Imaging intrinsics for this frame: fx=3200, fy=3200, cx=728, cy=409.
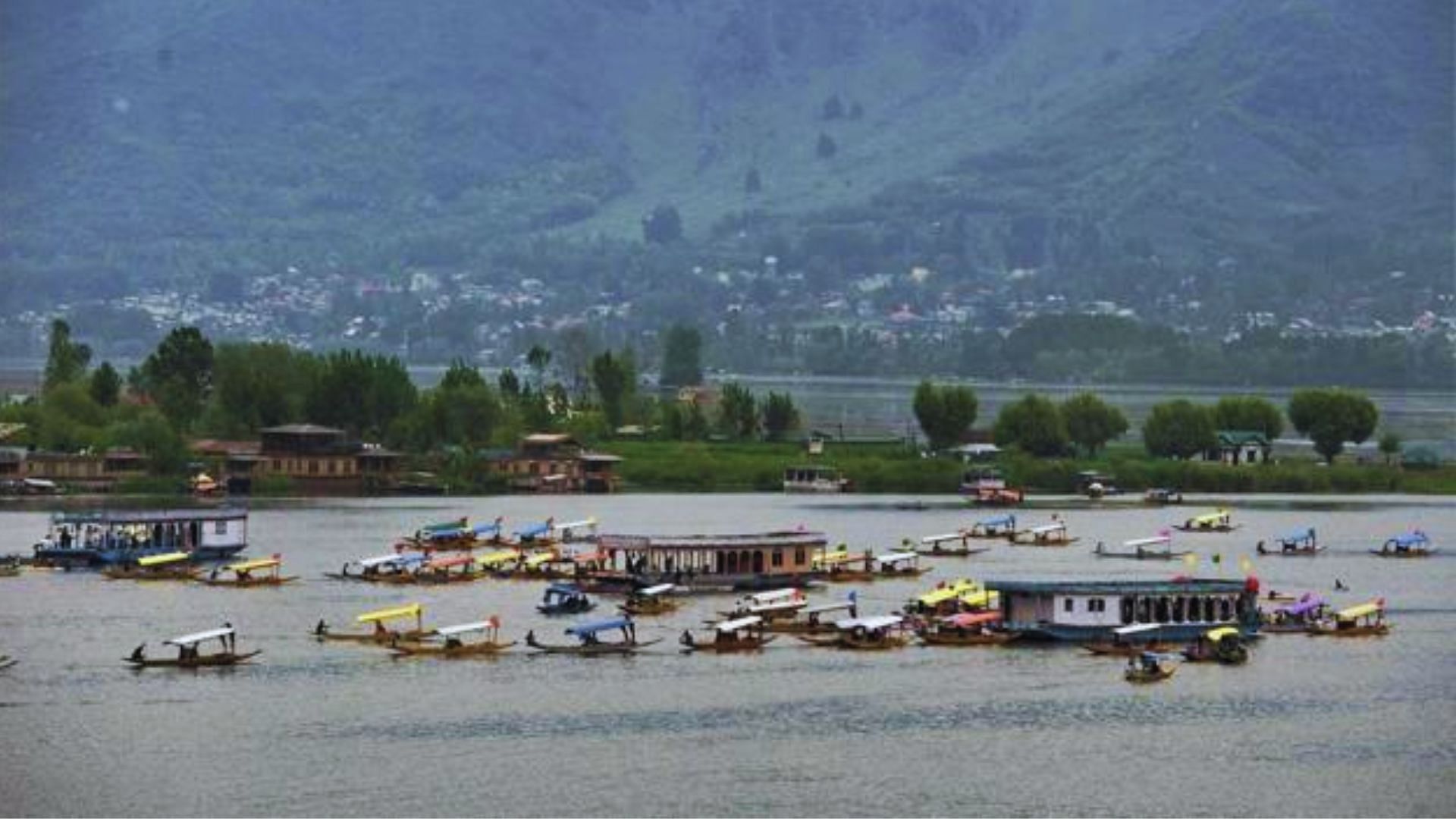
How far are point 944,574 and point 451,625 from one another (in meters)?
18.9

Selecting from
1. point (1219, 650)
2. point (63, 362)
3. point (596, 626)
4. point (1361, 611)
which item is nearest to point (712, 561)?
point (596, 626)

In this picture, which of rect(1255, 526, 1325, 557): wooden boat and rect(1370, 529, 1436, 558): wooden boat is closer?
rect(1255, 526, 1325, 557): wooden boat

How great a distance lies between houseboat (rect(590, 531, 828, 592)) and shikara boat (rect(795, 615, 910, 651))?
34.0ft

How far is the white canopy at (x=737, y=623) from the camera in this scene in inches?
2862

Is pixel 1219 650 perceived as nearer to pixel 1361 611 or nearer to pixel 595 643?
pixel 1361 611

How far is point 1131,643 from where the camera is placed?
72.8m

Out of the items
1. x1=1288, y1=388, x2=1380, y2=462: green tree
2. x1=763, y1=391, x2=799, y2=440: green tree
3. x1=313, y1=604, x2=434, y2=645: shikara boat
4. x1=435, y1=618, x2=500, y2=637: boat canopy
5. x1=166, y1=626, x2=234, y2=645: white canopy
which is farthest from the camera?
x1=763, y1=391, x2=799, y2=440: green tree

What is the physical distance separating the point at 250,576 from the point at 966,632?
23.8 meters

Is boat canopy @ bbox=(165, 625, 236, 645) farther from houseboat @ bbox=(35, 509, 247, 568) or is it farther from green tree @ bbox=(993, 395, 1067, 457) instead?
green tree @ bbox=(993, 395, 1067, 457)

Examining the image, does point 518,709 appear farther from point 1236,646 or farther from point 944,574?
point 944,574

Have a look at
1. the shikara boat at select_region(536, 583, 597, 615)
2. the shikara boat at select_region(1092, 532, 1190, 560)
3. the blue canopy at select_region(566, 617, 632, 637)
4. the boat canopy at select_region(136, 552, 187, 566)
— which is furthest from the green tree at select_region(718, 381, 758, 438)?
the blue canopy at select_region(566, 617, 632, 637)

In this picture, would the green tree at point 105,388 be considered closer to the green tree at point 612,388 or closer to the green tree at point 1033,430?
the green tree at point 612,388

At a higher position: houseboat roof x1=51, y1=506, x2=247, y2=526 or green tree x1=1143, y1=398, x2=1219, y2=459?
green tree x1=1143, y1=398, x2=1219, y2=459

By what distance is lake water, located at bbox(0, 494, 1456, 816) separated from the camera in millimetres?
54469
